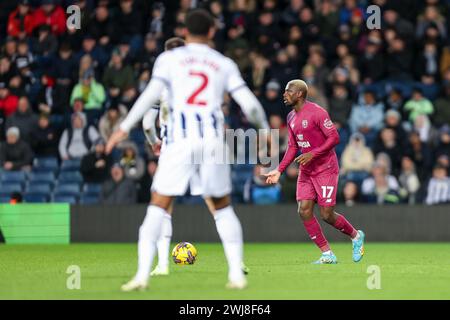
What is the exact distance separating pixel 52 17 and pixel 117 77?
2603 mm

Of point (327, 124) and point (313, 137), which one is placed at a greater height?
point (327, 124)

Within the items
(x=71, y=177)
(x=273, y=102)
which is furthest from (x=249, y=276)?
(x=71, y=177)

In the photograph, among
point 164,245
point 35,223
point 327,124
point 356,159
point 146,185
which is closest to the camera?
point 164,245

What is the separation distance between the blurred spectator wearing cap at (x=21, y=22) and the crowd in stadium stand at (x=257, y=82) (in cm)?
3

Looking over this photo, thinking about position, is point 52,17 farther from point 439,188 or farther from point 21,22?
point 439,188

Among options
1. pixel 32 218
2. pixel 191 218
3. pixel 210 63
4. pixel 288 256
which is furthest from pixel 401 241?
pixel 210 63

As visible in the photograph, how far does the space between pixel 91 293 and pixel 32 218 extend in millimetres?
11078

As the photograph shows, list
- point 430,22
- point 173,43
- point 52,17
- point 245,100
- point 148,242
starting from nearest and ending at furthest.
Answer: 1. point 245,100
2. point 148,242
3. point 173,43
4. point 430,22
5. point 52,17

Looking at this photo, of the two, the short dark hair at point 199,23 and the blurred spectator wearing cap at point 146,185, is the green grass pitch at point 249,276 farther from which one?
the blurred spectator wearing cap at point 146,185

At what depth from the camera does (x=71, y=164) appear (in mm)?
Answer: 23109

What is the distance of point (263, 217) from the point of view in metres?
21.3

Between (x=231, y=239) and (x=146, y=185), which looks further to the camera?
(x=146, y=185)

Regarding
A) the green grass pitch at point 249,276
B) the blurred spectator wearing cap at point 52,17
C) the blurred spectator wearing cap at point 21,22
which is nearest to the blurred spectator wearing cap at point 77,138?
the blurred spectator wearing cap at point 52,17

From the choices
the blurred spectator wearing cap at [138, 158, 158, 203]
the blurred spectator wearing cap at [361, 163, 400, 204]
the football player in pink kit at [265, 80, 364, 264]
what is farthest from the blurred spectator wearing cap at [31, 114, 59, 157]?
the football player in pink kit at [265, 80, 364, 264]
